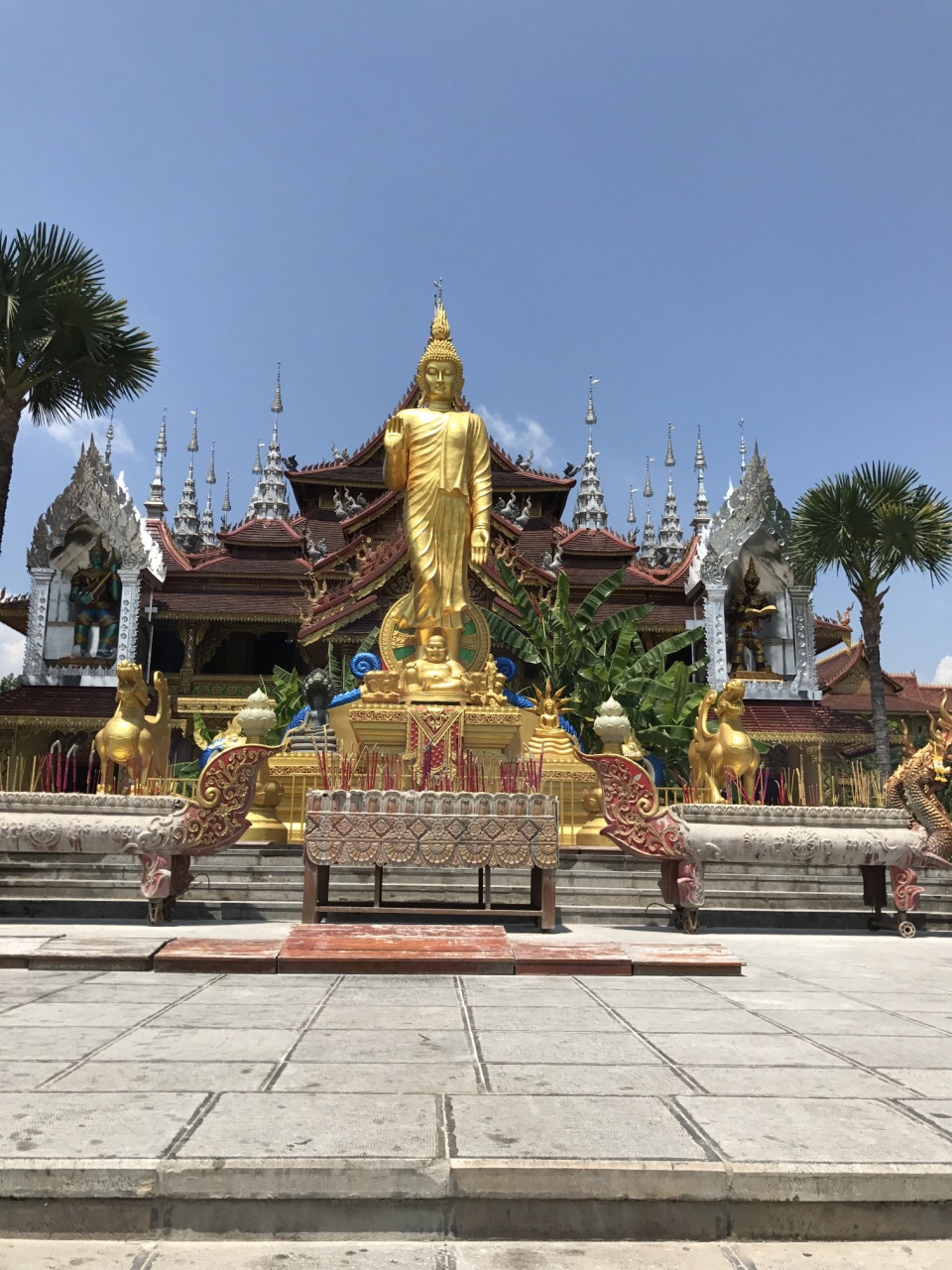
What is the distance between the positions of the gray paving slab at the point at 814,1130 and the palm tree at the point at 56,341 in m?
14.3

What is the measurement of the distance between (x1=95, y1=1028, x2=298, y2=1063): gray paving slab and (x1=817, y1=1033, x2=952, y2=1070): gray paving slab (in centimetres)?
216

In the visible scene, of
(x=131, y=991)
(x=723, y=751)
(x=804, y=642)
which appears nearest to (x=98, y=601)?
(x=804, y=642)

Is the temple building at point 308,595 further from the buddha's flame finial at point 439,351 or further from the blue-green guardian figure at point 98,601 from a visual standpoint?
the buddha's flame finial at point 439,351

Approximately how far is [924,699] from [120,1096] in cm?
3601

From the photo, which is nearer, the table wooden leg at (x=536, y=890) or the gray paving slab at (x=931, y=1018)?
the gray paving slab at (x=931, y=1018)

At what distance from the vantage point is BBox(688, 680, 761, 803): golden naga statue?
11492 mm

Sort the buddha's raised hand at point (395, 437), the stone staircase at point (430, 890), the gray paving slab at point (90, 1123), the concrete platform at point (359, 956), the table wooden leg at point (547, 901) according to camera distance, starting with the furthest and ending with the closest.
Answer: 1. the buddha's raised hand at point (395, 437)
2. the stone staircase at point (430, 890)
3. the table wooden leg at point (547, 901)
4. the concrete platform at point (359, 956)
5. the gray paving slab at point (90, 1123)

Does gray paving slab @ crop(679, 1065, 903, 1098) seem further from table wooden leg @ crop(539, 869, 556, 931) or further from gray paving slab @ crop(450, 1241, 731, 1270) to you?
table wooden leg @ crop(539, 869, 556, 931)

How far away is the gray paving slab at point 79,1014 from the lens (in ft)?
13.2

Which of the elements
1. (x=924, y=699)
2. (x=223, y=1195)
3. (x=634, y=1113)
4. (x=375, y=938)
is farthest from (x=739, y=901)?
(x=924, y=699)

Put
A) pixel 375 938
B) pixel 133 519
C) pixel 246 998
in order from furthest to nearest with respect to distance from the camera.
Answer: pixel 133 519 < pixel 375 938 < pixel 246 998

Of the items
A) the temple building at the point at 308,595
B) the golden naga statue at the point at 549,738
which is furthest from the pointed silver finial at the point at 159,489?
the golden naga statue at the point at 549,738

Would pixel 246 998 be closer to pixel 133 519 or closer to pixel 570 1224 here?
pixel 570 1224

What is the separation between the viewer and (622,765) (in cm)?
852
